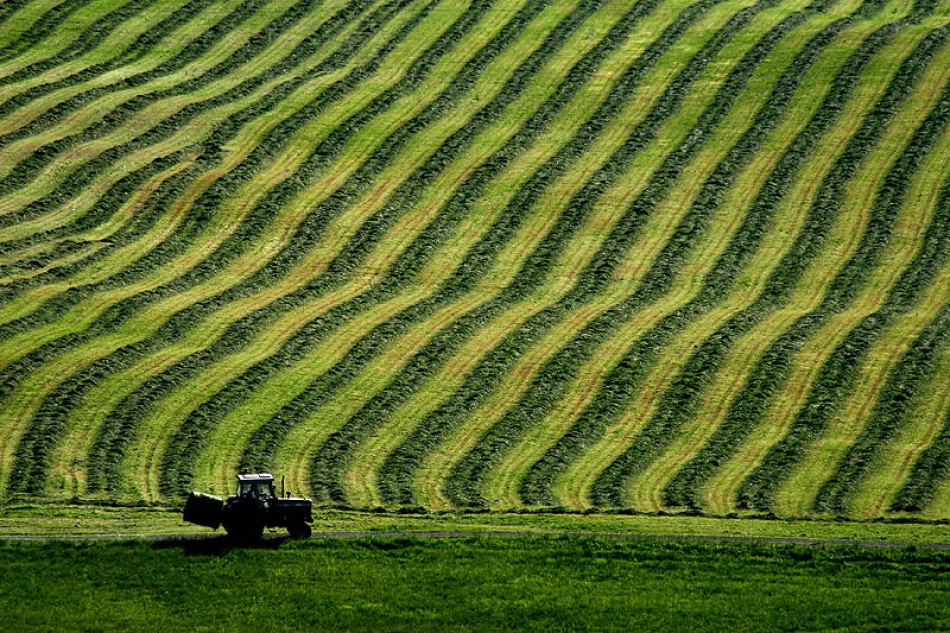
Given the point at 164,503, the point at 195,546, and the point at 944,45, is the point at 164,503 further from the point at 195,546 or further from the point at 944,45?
the point at 944,45

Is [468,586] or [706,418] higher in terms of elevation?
[706,418]

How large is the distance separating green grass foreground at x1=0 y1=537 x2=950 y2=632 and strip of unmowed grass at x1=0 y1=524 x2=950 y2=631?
4cm

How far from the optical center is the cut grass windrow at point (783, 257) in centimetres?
3822

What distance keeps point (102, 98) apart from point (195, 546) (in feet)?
133

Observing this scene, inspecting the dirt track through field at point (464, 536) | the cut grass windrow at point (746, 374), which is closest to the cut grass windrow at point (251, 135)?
the dirt track through field at point (464, 536)

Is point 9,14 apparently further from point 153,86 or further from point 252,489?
point 252,489

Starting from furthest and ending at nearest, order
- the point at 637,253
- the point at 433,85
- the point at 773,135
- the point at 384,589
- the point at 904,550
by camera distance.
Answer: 1. the point at 433,85
2. the point at 773,135
3. the point at 637,253
4. the point at 904,550
5. the point at 384,589

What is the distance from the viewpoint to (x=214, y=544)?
31.0 metres

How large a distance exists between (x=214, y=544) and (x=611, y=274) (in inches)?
1037

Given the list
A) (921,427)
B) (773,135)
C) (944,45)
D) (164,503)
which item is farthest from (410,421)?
(944,45)

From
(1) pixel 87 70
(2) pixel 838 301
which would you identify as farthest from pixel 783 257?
(1) pixel 87 70

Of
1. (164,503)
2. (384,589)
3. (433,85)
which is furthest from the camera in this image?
(433,85)

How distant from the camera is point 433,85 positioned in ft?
230

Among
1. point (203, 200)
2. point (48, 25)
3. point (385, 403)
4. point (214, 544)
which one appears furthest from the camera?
point (48, 25)
